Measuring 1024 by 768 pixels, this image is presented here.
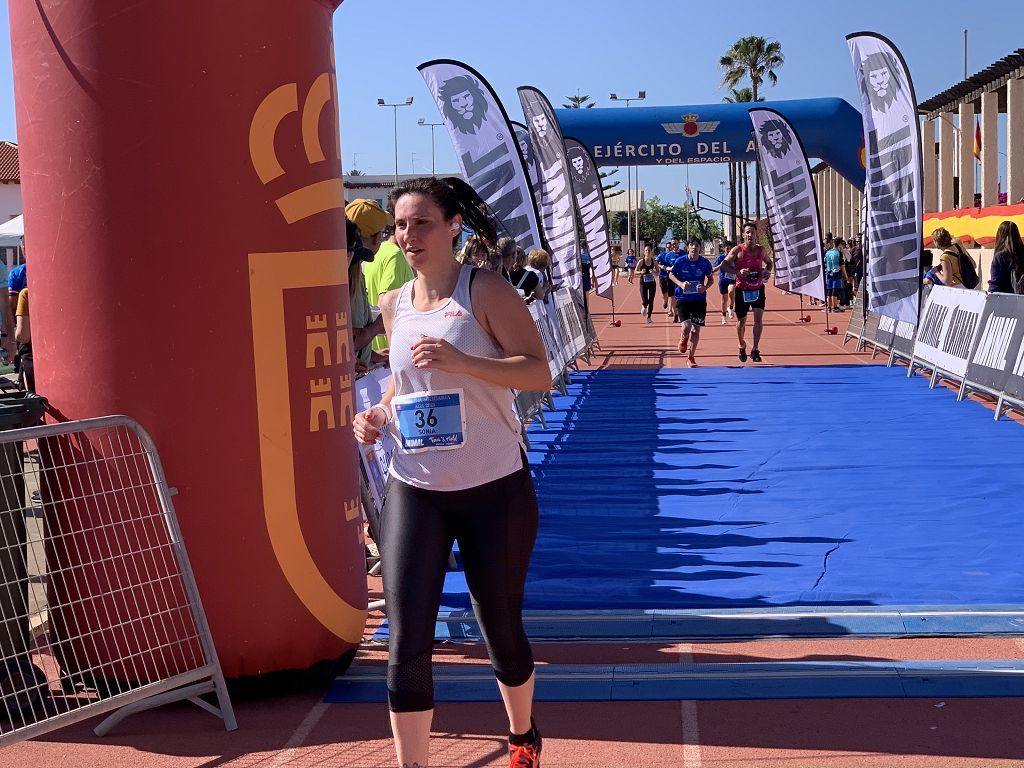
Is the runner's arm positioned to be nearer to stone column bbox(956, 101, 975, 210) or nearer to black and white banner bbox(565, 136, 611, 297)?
black and white banner bbox(565, 136, 611, 297)

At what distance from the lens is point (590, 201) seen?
89.0ft

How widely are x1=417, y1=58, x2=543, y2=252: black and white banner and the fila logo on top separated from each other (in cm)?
2028

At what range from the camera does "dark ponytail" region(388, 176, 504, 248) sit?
389 centimetres

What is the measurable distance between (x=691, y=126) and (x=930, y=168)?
A: 53.8 feet

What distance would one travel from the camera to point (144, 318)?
4.70 metres

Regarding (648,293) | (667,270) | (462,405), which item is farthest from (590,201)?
(462,405)

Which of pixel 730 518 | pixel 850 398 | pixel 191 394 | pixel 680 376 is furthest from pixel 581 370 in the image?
pixel 191 394

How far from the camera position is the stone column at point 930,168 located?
45.0m

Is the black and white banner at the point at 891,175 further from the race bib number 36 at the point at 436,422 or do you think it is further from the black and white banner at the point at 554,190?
the race bib number 36 at the point at 436,422

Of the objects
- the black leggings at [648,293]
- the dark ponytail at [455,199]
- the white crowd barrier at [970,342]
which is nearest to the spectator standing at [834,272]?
the black leggings at [648,293]

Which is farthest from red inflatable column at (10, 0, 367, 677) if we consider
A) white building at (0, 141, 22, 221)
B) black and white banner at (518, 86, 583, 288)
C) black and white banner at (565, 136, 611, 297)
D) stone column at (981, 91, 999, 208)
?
white building at (0, 141, 22, 221)

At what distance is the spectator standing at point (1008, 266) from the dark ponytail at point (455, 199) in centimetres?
1125

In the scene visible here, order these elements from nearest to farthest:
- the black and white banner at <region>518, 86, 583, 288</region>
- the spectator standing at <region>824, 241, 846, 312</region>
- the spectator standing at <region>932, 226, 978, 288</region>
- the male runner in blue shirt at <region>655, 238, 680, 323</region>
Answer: the spectator standing at <region>932, 226, 978, 288</region>, the black and white banner at <region>518, 86, 583, 288</region>, the male runner in blue shirt at <region>655, 238, 680, 323</region>, the spectator standing at <region>824, 241, 846, 312</region>

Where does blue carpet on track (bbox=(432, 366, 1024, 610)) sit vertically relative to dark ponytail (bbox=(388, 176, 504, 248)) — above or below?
below
